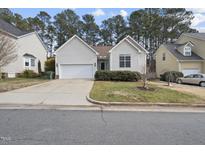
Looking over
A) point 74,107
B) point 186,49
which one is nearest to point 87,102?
point 74,107

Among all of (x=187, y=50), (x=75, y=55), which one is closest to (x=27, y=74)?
(x=75, y=55)

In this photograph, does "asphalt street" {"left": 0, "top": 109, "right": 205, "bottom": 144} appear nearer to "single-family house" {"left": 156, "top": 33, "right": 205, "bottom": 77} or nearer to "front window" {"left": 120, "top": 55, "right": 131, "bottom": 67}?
"front window" {"left": 120, "top": 55, "right": 131, "bottom": 67}

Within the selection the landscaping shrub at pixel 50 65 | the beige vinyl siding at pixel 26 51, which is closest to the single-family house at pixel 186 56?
the landscaping shrub at pixel 50 65

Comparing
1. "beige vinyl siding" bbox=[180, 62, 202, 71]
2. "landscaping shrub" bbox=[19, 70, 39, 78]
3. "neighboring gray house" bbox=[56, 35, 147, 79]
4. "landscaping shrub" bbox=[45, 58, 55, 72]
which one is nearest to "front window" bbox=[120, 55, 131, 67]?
"neighboring gray house" bbox=[56, 35, 147, 79]

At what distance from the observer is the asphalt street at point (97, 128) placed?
4762 mm

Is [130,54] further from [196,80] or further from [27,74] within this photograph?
[27,74]

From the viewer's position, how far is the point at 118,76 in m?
23.6

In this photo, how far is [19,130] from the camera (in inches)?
213

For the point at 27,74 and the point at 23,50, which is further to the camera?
the point at 23,50

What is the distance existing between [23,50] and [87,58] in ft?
31.6

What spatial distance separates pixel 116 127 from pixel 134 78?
1760cm

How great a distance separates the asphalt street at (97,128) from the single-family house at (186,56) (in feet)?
76.4

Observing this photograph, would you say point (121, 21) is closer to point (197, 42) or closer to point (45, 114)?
point (197, 42)

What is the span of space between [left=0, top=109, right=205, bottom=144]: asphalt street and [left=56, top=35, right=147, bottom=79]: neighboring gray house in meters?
19.6
